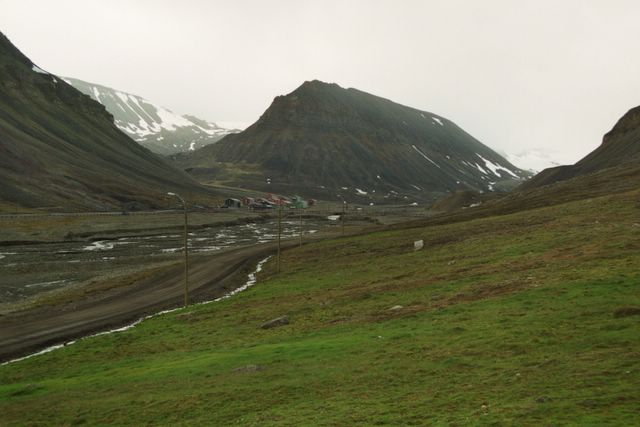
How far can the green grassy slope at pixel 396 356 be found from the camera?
56.9ft

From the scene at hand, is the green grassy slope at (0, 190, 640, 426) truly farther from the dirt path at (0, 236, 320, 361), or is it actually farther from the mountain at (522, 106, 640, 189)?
the mountain at (522, 106, 640, 189)

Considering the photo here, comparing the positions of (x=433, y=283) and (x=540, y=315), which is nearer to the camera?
(x=540, y=315)

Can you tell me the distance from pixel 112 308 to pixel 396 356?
38.7 m

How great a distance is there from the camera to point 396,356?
2466 cm

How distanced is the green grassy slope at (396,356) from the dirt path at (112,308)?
193 inches

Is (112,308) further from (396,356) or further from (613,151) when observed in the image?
(613,151)

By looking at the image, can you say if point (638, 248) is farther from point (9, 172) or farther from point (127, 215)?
point (9, 172)

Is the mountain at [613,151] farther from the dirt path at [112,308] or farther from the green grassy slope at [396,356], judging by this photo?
the green grassy slope at [396,356]

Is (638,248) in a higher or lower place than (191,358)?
higher

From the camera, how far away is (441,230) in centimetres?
8669

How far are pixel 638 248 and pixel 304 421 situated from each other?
32.4m

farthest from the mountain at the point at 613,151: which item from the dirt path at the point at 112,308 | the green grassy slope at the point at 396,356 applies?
the green grassy slope at the point at 396,356

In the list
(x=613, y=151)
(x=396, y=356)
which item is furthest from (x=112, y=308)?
(x=613, y=151)

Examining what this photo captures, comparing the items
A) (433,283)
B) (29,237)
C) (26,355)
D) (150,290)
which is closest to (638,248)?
(433,283)
